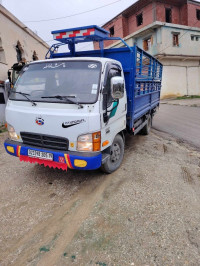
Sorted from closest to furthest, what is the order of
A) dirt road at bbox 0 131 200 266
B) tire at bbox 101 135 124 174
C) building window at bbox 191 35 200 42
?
1. dirt road at bbox 0 131 200 266
2. tire at bbox 101 135 124 174
3. building window at bbox 191 35 200 42

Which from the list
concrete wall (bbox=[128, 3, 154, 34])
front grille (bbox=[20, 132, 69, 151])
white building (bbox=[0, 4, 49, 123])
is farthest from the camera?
concrete wall (bbox=[128, 3, 154, 34])

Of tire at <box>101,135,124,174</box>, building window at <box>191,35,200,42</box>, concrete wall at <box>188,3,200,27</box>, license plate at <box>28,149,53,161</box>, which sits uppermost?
concrete wall at <box>188,3,200,27</box>

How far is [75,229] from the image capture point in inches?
90.5

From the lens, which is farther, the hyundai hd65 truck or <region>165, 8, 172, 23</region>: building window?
<region>165, 8, 172, 23</region>: building window

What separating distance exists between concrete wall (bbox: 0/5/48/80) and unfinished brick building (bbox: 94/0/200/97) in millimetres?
10712

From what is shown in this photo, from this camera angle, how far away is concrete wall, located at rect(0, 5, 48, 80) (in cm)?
1030

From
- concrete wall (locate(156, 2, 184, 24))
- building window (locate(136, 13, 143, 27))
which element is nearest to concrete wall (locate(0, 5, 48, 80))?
building window (locate(136, 13, 143, 27))

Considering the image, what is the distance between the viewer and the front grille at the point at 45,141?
9.11 ft

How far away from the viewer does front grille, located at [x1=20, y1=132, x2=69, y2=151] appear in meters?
2.78

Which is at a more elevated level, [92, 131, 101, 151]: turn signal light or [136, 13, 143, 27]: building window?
[136, 13, 143, 27]: building window

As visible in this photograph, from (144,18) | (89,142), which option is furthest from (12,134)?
(144,18)

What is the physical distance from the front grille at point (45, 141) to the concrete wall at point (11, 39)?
288 inches

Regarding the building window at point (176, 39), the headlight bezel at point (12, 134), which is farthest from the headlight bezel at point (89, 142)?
the building window at point (176, 39)

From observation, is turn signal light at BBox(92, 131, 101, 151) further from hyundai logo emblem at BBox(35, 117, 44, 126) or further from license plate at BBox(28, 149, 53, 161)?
hyundai logo emblem at BBox(35, 117, 44, 126)
